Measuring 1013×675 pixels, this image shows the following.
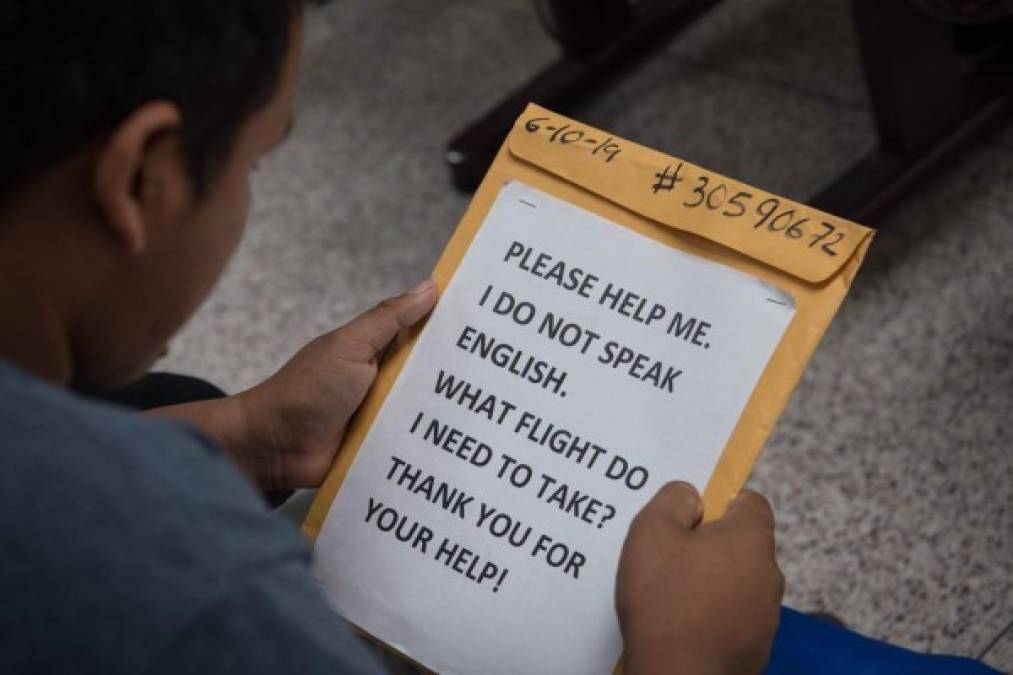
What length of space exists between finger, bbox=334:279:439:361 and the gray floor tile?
0.47m

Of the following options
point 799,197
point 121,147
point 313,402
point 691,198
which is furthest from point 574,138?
point 799,197

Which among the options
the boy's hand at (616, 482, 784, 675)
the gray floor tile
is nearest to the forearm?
the boy's hand at (616, 482, 784, 675)

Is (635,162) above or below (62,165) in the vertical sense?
below

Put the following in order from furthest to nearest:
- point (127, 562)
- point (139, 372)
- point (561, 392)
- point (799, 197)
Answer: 1. point (799, 197)
2. point (561, 392)
3. point (139, 372)
4. point (127, 562)

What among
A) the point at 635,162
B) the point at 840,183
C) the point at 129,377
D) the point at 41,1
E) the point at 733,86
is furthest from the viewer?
the point at 733,86

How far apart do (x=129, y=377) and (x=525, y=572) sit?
0.23 m

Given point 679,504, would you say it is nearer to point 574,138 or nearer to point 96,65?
point 574,138

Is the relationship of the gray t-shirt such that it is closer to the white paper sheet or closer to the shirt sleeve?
the shirt sleeve

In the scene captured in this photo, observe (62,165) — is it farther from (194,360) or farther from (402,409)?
(194,360)

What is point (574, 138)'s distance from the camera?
2.49ft

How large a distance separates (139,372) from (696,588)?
284 millimetres

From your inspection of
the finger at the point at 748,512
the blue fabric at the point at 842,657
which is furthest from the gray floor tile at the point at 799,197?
the finger at the point at 748,512

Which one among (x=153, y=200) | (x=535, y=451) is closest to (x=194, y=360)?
(x=535, y=451)

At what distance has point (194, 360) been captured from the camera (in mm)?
1486
